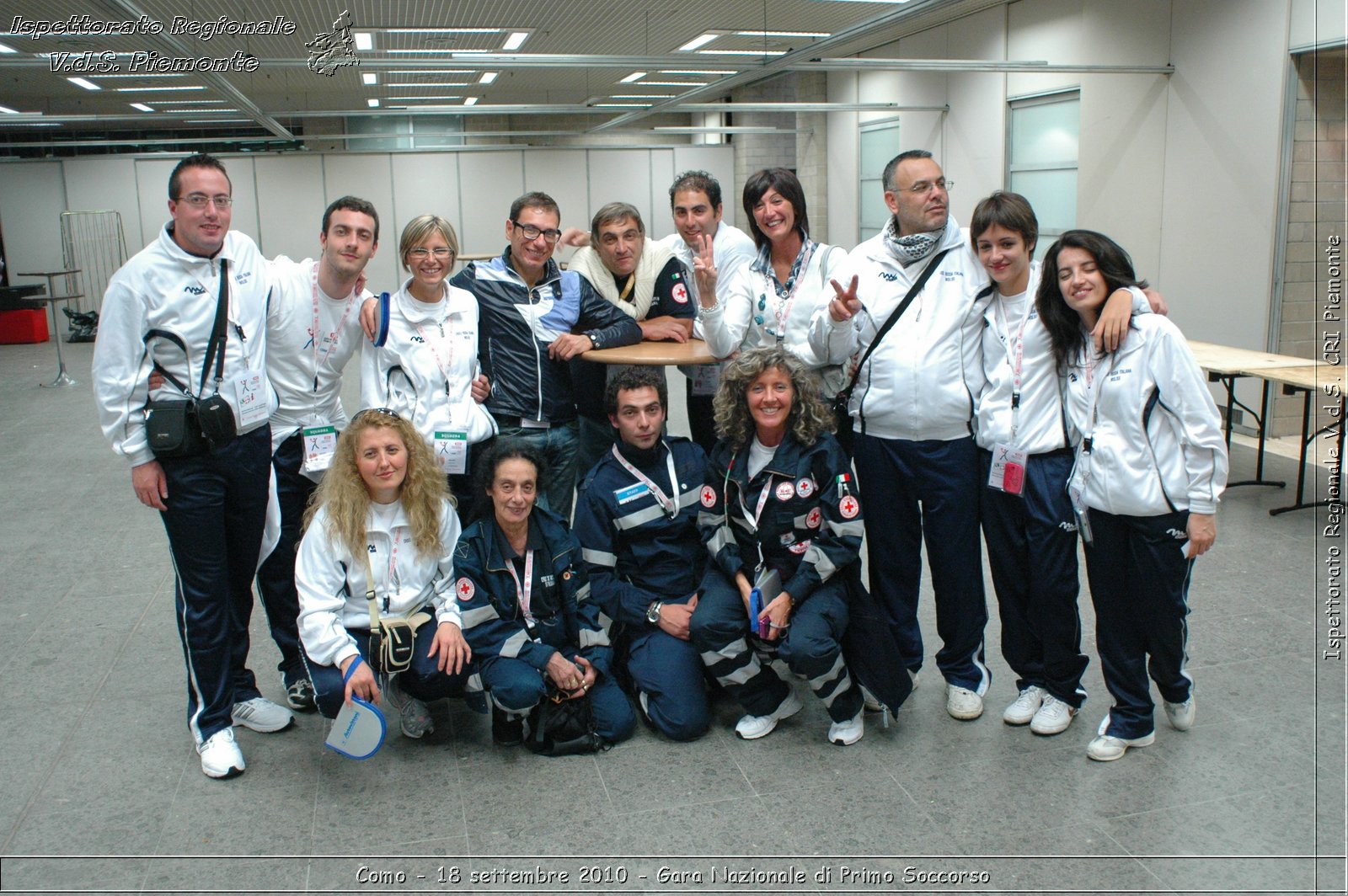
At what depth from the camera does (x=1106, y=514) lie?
276 cm

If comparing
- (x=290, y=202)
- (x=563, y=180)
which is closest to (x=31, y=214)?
(x=290, y=202)

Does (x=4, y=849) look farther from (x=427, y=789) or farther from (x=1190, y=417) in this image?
(x=1190, y=417)

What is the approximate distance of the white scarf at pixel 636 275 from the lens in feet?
12.4

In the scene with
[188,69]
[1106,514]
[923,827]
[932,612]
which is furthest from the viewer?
[188,69]

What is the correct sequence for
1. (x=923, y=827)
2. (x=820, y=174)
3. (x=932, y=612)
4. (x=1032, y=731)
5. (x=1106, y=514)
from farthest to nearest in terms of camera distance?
1. (x=820, y=174)
2. (x=932, y=612)
3. (x=1032, y=731)
4. (x=1106, y=514)
5. (x=923, y=827)

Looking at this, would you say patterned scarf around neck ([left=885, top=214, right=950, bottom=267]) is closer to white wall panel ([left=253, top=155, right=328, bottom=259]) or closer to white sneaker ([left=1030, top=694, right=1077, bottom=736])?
white sneaker ([left=1030, top=694, right=1077, bottom=736])

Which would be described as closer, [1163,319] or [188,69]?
[1163,319]

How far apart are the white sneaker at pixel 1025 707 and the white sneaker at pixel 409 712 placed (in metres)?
1.75

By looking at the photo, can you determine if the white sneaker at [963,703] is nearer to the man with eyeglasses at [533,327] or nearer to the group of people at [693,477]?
the group of people at [693,477]

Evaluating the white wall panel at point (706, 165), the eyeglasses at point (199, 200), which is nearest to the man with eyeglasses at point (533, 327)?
the eyeglasses at point (199, 200)

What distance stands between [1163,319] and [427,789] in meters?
2.34

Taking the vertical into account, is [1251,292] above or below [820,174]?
below

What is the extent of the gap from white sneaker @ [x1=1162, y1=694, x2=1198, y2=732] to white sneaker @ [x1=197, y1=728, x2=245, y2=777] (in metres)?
2.69

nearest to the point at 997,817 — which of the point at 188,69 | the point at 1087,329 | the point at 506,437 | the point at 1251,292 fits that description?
the point at 1087,329
